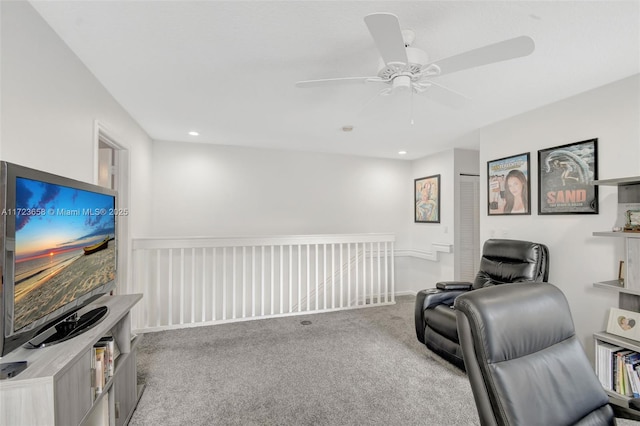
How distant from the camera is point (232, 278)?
4188 millimetres

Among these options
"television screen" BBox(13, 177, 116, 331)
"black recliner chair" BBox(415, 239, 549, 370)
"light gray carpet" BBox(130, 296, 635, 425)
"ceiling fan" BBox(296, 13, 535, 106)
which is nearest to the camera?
"television screen" BBox(13, 177, 116, 331)

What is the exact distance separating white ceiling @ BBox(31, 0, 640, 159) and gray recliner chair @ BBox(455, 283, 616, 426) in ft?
4.75

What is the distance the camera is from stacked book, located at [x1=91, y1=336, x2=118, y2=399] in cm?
142

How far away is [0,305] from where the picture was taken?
0.99 m

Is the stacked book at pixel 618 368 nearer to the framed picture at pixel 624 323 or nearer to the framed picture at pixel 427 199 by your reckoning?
the framed picture at pixel 624 323

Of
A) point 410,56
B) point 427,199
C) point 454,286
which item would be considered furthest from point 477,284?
point 410,56

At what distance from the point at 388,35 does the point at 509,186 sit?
103 inches

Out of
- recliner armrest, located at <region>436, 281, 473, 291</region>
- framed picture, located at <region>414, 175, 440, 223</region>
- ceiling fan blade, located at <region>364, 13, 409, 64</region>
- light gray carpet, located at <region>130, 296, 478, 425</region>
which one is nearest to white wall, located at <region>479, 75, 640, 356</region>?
recliner armrest, located at <region>436, 281, 473, 291</region>

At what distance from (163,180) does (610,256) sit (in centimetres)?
493

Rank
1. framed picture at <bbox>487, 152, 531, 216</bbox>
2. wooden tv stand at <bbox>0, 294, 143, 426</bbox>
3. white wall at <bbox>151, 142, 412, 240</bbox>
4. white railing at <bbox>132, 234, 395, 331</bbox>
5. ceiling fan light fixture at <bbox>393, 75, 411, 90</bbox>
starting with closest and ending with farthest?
wooden tv stand at <bbox>0, 294, 143, 426</bbox>
ceiling fan light fixture at <bbox>393, 75, 411, 90</bbox>
framed picture at <bbox>487, 152, 531, 216</bbox>
white railing at <bbox>132, 234, 395, 331</bbox>
white wall at <bbox>151, 142, 412, 240</bbox>

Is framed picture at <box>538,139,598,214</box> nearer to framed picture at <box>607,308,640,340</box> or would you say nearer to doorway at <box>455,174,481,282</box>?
framed picture at <box>607,308,640,340</box>

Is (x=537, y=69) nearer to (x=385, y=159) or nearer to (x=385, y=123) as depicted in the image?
(x=385, y=123)

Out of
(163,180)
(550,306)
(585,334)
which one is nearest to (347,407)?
(550,306)

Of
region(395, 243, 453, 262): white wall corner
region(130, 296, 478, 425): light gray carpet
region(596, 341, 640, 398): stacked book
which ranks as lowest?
region(130, 296, 478, 425): light gray carpet
